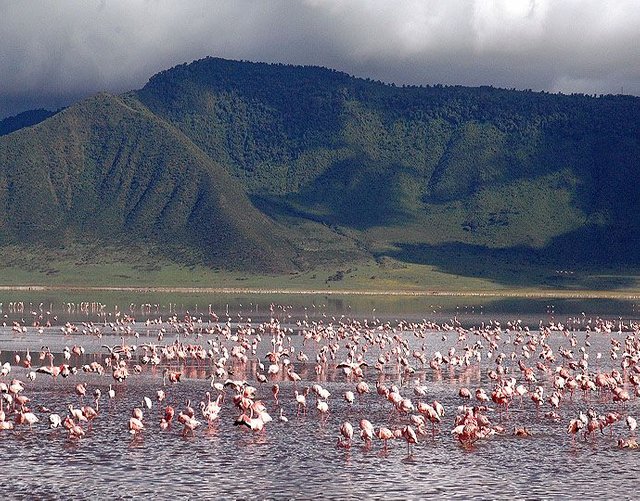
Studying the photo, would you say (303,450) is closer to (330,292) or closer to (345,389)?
(345,389)

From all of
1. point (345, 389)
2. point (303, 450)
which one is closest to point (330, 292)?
point (345, 389)

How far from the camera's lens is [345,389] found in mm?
45625

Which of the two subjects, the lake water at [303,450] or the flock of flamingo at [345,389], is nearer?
the lake water at [303,450]

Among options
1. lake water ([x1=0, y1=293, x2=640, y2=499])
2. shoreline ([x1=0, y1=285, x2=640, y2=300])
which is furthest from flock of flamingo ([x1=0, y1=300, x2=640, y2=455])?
shoreline ([x1=0, y1=285, x2=640, y2=300])

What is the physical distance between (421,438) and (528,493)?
6.82 m

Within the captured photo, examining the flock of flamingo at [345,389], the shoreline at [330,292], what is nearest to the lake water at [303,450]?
the flock of flamingo at [345,389]

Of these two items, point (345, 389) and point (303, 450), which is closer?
point (303, 450)

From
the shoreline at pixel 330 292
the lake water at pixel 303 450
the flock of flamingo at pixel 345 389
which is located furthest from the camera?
the shoreline at pixel 330 292

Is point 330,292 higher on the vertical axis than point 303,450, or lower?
higher

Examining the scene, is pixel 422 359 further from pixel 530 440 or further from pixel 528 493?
pixel 528 493

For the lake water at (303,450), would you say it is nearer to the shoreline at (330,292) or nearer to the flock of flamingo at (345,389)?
A: the flock of flamingo at (345,389)

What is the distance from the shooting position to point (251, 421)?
1315 inches

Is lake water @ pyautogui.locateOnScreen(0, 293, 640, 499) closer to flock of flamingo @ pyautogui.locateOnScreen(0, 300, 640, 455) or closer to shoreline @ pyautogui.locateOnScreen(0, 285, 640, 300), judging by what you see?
flock of flamingo @ pyautogui.locateOnScreen(0, 300, 640, 455)

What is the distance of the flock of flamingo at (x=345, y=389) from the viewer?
34.2 meters
